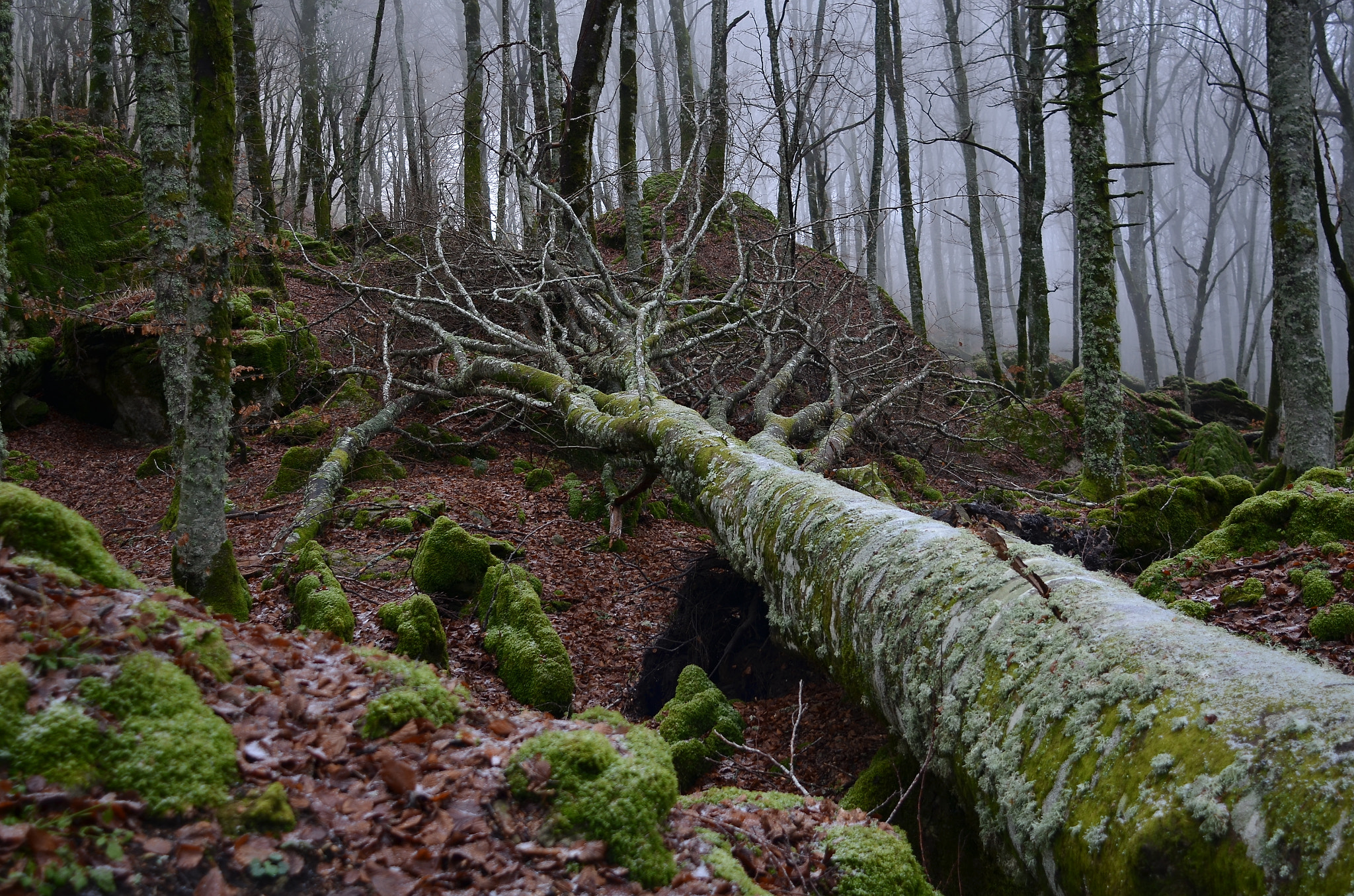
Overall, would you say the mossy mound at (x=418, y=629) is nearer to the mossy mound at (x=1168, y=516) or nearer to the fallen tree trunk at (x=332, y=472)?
the fallen tree trunk at (x=332, y=472)

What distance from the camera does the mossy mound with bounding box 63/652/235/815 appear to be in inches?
74.9

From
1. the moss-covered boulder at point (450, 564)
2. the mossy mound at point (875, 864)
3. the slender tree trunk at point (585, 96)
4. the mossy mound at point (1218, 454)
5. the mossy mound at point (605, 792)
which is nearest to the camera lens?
the mossy mound at point (605, 792)

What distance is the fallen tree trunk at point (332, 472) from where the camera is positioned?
6832mm

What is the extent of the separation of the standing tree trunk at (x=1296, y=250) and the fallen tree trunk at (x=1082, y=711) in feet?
21.8

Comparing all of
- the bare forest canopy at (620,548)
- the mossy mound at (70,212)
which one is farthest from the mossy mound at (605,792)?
the mossy mound at (70,212)

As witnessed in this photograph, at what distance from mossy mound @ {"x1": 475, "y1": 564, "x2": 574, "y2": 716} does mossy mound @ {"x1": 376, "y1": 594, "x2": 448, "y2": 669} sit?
48 cm

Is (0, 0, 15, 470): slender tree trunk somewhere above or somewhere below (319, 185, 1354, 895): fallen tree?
above

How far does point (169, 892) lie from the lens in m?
1.69

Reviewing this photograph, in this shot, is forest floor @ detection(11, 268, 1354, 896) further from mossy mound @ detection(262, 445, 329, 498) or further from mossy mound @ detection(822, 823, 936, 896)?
mossy mound @ detection(262, 445, 329, 498)

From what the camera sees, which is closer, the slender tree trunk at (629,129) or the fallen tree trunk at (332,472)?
the fallen tree trunk at (332,472)

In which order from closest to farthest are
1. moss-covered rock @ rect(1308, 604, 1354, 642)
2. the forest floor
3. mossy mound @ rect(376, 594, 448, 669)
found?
the forest floor, moss-covered rock @ rect(1308, 604, 1354, 642), mossy mound @ rect(376, 594, 448, 669)

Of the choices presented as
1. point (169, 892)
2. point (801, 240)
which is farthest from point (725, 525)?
point (801, 240)

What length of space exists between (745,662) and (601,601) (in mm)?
1705

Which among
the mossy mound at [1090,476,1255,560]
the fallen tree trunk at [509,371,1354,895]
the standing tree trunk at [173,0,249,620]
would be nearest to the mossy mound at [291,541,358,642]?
the standing tree trunk at [173,0,249,620]
